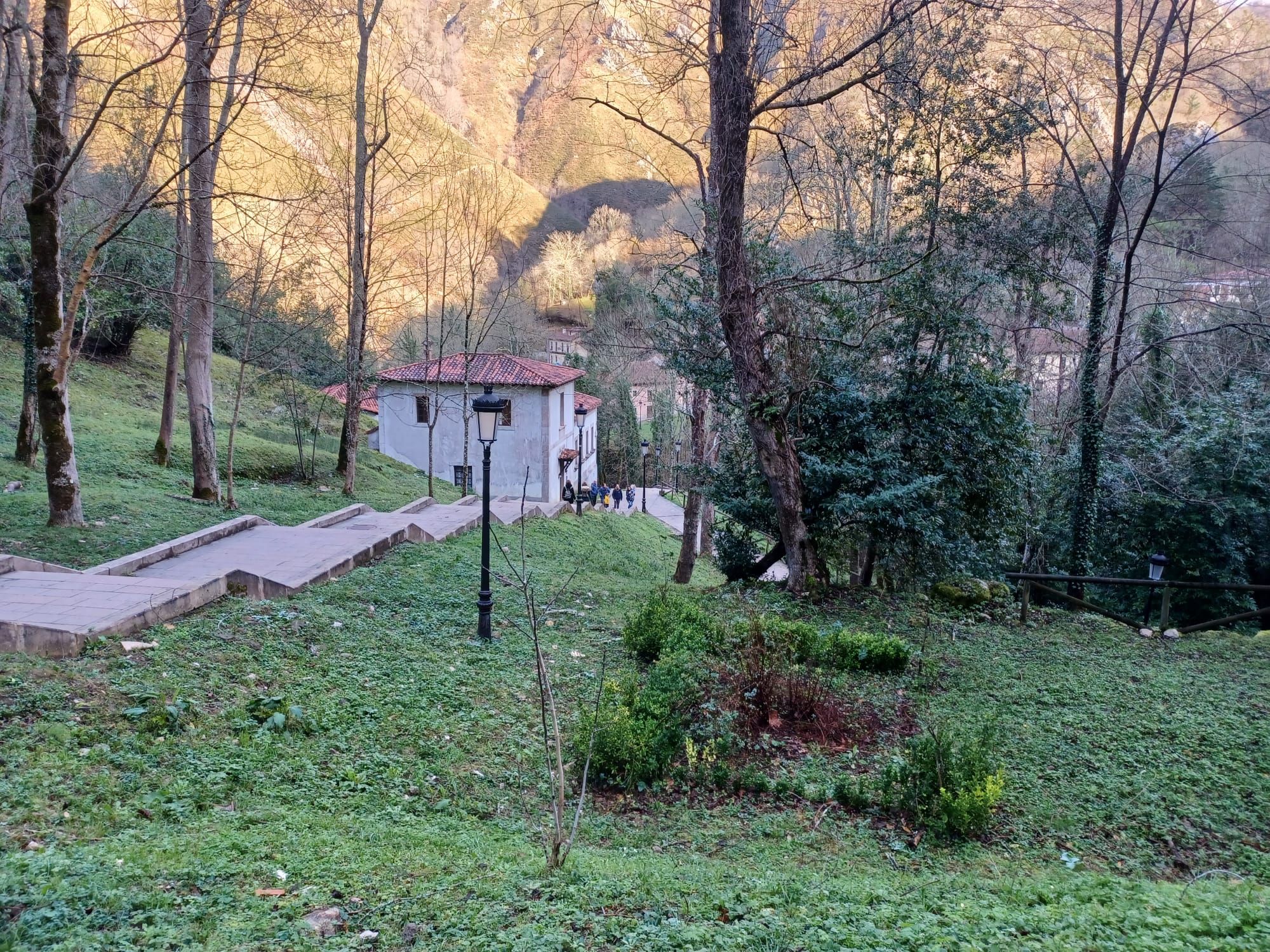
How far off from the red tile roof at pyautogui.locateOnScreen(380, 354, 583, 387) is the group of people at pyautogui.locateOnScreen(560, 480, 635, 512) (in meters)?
4.57

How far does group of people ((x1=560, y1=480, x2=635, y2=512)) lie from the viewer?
104ft

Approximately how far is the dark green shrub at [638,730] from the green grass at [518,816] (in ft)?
0.63

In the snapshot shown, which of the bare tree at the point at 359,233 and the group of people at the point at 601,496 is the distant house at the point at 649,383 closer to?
the group of people at the point at 601,496

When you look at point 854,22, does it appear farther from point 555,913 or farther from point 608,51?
point 555,913

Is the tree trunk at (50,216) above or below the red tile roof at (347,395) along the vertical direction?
above

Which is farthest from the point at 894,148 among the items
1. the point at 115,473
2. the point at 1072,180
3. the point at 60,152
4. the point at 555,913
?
the point at 115,473

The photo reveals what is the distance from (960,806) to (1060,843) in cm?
68

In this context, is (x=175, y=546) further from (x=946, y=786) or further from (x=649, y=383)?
(x=649, y=383)

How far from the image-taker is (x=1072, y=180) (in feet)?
46.5

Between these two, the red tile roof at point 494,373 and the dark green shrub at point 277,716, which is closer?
the dark green shrub at point 277,716

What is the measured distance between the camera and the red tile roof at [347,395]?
19.0 metres

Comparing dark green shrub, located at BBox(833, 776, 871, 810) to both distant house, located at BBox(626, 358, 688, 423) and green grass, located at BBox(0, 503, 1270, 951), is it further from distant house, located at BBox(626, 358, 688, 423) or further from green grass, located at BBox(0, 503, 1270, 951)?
distant house, located at BBox(626, 358, 688, 423)

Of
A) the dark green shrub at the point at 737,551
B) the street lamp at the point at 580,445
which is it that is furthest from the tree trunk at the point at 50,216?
the street lamp at the point at 580,445

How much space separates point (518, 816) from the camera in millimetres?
4512
